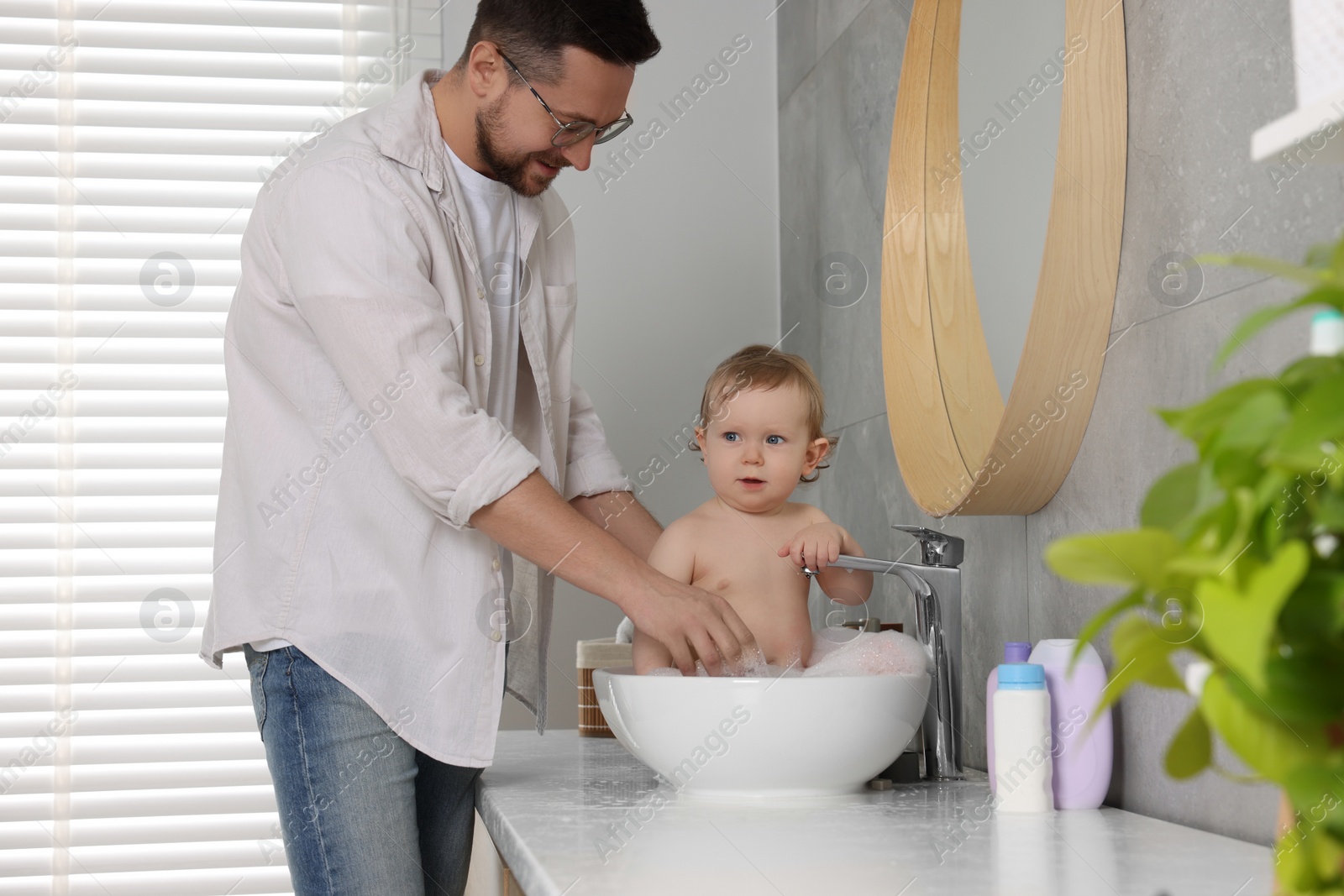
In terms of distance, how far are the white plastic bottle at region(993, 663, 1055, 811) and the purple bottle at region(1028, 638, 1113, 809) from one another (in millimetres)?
14

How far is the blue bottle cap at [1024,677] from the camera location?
908 mm

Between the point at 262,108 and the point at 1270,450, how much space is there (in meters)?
2.08

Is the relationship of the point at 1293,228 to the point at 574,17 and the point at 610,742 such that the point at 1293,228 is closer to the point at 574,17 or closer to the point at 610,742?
the point at 574,17

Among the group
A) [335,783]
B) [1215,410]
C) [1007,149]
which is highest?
[1007,149]

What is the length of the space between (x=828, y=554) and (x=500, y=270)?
52cm

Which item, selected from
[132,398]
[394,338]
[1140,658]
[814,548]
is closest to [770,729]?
[814,548]

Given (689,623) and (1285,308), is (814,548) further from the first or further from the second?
(1285,308)

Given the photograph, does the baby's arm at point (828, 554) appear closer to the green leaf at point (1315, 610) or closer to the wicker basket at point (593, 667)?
the wicker basket at point (593, 667)

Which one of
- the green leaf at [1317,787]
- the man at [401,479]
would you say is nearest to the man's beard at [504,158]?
the man at [401,479]

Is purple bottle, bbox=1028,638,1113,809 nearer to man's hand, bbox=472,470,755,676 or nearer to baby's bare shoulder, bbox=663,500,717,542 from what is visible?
man's hand, bbox=472,470,755,676

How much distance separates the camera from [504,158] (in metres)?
1.22

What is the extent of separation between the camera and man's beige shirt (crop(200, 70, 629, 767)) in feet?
3.27

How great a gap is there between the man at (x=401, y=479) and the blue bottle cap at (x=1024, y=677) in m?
0.22

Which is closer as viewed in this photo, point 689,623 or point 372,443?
point 689,623
